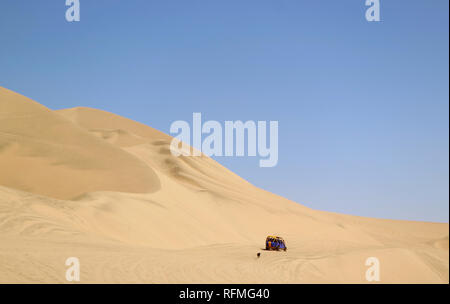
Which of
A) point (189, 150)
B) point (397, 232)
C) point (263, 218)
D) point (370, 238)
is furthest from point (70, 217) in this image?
point (397, 232)

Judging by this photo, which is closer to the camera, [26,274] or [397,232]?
[26,274]

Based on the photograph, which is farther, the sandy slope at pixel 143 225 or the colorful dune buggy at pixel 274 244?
the colorful dune buggy at pixel 274 244

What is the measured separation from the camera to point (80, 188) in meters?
33.6

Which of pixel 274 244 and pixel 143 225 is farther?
pixel 143 225

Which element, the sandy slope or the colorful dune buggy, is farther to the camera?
the colorful dune buggy

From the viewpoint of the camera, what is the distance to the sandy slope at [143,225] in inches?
515

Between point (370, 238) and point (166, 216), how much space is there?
34.8 metres

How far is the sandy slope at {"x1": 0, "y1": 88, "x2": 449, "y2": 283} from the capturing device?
42.9ft

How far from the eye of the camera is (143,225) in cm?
2770

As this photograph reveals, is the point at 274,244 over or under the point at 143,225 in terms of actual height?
under
